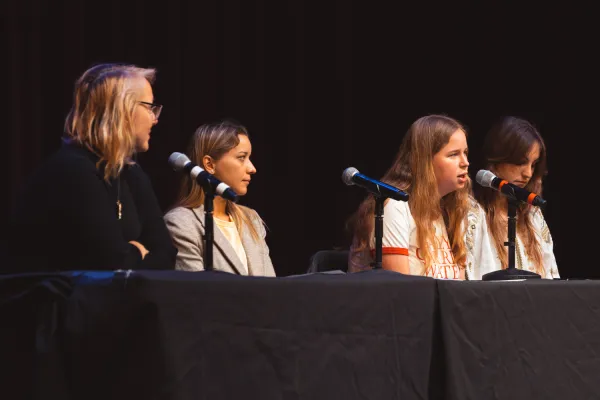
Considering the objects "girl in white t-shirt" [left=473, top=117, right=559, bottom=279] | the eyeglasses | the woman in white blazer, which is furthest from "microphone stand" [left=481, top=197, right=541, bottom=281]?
the eyeglasses

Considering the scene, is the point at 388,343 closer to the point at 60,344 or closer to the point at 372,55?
the point at 60,344

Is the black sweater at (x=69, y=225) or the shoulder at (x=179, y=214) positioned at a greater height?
the black sweater at (x=69, y=225)

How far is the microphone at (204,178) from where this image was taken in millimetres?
2459

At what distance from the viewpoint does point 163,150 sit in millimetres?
4320

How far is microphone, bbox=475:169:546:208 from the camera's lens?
292 cm

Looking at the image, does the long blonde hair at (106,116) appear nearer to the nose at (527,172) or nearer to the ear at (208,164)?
the ear at (208,164)

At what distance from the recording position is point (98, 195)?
2389 millimetres

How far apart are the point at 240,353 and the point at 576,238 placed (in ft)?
11.7

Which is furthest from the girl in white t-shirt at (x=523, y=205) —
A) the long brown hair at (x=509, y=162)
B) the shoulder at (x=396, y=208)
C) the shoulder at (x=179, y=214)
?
the shoulder at (x=179, y=214)

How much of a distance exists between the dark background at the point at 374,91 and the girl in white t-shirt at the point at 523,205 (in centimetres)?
95

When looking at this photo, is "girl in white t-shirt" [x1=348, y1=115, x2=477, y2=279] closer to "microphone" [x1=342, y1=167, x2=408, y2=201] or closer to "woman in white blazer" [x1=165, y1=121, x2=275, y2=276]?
"woman in white blazer" [x1=165, y1=121, x2=275, y2=276]

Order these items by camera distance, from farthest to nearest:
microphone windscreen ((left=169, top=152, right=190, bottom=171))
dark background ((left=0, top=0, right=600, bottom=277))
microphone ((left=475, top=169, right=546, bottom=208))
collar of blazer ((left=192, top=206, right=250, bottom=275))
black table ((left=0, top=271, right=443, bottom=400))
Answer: dark background ((left=0, top=0, right=600, bottom=277))
collar of blazer ((left=192, top=206, right=250, bottom=275))
microphone ((left=475, top=169, right=546, bottom=208))
microphone windscreen ((left=169, top=152, right=190, bottom=171))
black table ((left=0, top=271, right=443, bottom=400))

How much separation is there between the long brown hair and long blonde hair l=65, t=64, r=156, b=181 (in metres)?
1.93

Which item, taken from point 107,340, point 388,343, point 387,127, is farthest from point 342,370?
point 387,127
